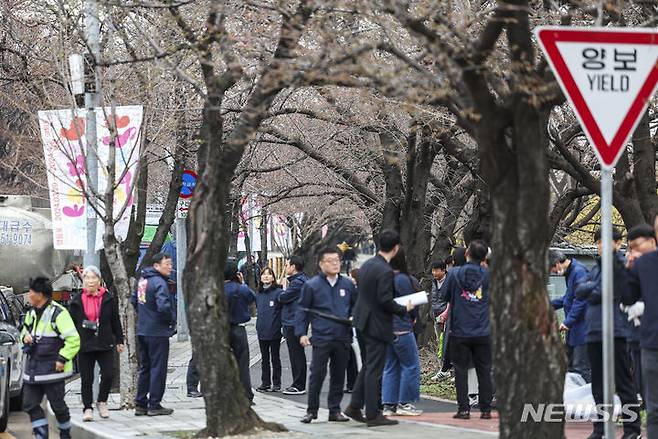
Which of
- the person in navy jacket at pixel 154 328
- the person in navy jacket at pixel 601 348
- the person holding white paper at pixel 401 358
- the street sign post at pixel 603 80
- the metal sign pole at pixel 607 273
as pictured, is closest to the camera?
the metal sign pole at pixel 607 273

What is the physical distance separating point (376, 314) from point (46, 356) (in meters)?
3.24

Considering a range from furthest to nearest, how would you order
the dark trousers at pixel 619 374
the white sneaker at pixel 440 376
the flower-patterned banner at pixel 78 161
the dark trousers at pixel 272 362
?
the white sneaker at pixel 440 376
the dark trousers at pixel 272 362
the flower-patterned banner at pixel 78 161
the dark trousers at pixel 619 374

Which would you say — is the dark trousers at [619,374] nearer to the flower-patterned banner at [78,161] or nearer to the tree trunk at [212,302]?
the tree trunk at [212,302]

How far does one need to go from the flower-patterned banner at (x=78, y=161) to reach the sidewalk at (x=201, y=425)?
238 centimetres

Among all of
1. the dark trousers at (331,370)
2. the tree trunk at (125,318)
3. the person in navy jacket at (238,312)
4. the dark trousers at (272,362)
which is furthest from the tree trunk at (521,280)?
the dark trousers at (272,362)

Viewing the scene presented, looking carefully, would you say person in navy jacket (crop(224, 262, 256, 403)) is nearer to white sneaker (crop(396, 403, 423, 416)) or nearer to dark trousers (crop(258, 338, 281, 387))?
white sneaker (crop(396, 403, 423, 416))

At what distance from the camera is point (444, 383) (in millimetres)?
17828

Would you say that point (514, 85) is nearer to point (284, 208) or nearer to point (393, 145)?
point (393, 145)

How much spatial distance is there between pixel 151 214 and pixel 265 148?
952 cm

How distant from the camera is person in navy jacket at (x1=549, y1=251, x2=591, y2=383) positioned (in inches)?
465

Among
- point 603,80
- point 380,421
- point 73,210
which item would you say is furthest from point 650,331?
point 73,210

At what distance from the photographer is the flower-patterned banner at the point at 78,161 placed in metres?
14.8

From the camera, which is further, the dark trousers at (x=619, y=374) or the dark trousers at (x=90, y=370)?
the dark trousers at (x=90, y=370)

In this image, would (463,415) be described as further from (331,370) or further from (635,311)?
(635,311)
